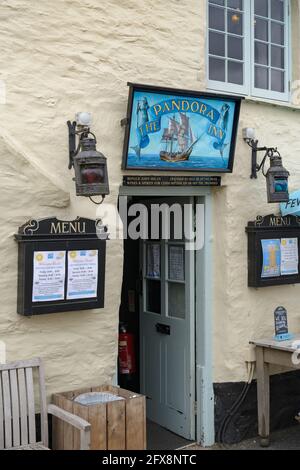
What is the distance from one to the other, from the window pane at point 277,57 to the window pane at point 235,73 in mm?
497

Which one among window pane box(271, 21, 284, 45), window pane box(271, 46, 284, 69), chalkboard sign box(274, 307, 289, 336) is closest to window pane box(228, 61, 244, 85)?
window pane box(271, 46, 284, 69)

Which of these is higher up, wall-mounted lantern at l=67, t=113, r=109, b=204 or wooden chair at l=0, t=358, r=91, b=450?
wall-mounted lantern at l=67, t=113, r=109, b=204

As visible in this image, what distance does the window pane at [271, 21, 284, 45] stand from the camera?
6359 mm

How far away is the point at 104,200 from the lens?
4.98m

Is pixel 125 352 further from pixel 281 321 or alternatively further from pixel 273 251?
pixel 273 251

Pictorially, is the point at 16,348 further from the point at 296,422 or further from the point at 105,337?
the point at 296,422

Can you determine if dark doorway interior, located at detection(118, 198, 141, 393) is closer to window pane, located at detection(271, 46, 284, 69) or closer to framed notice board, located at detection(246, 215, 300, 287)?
framed notice board, located at detection(246, 215, 300, 287)

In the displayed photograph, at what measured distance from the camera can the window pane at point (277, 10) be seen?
6367mm

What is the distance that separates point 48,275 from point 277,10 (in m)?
3.98

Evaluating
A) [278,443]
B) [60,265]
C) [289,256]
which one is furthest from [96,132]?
[278,443]

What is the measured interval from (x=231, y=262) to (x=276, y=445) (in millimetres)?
1850

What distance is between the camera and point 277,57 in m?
6.41

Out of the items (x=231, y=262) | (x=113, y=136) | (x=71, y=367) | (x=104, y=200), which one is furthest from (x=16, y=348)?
(x=231, y=262)

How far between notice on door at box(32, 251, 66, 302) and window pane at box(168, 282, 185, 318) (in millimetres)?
1741
